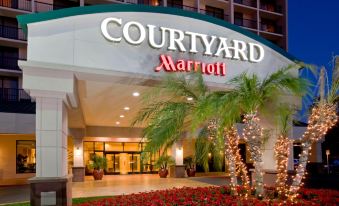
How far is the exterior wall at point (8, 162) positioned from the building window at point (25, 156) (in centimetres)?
29

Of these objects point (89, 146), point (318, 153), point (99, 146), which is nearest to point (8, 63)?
point (89, 146)

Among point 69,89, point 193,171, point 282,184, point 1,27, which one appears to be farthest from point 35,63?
point 1,27

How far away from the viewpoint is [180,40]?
37.5 feet

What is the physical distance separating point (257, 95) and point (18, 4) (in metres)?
29.1

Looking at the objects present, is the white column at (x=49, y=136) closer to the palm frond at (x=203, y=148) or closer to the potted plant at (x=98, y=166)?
the palm frond at (x=203, y=148)

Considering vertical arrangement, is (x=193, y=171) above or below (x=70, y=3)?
below

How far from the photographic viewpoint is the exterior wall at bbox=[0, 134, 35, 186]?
77.5ft

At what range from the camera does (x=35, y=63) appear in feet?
30.7

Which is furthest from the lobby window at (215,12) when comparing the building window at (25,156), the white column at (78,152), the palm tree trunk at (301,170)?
the palm tree trunk at (301,170)

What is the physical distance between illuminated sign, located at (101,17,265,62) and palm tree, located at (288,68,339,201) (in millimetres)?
3643

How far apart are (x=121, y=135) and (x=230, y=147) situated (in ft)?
61.4

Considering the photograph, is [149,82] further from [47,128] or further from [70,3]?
[70,3]

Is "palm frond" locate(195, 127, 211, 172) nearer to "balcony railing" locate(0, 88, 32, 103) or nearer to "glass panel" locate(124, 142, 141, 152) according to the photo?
"glass panel" locate(124, 142, 141, 152)

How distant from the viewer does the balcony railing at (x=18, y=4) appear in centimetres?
3096
